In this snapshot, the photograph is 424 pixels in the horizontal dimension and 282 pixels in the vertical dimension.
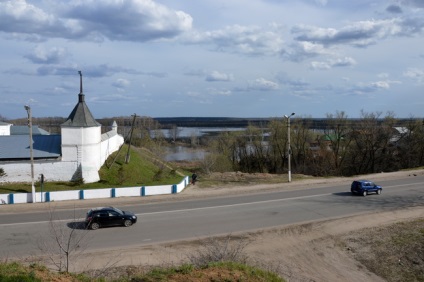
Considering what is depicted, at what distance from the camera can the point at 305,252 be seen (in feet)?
71.6

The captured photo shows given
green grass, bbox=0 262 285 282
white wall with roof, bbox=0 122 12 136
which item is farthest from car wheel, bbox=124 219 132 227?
white wall with roof, bbox=0 122 12 136

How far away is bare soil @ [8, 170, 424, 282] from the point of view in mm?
18938

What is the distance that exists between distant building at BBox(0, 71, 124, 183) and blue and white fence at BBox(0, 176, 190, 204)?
394 centimetres

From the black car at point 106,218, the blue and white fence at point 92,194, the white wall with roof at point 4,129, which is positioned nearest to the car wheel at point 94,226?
the black car at point 106,218

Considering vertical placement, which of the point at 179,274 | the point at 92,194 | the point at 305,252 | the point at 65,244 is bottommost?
the point at 305,252

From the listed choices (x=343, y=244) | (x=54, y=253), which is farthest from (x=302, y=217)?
(x=54, y=253)

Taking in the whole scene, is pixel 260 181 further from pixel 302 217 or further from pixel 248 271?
pixel 248 271

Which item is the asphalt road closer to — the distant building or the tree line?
the distant building

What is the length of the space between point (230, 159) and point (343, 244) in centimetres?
5564

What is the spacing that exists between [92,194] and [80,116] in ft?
28.0

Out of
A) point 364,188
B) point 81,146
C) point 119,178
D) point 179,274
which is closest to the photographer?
point 179,274

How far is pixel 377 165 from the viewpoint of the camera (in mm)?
66188

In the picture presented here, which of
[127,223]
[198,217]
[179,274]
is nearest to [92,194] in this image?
[127,223]

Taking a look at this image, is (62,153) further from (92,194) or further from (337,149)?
(337,149)
